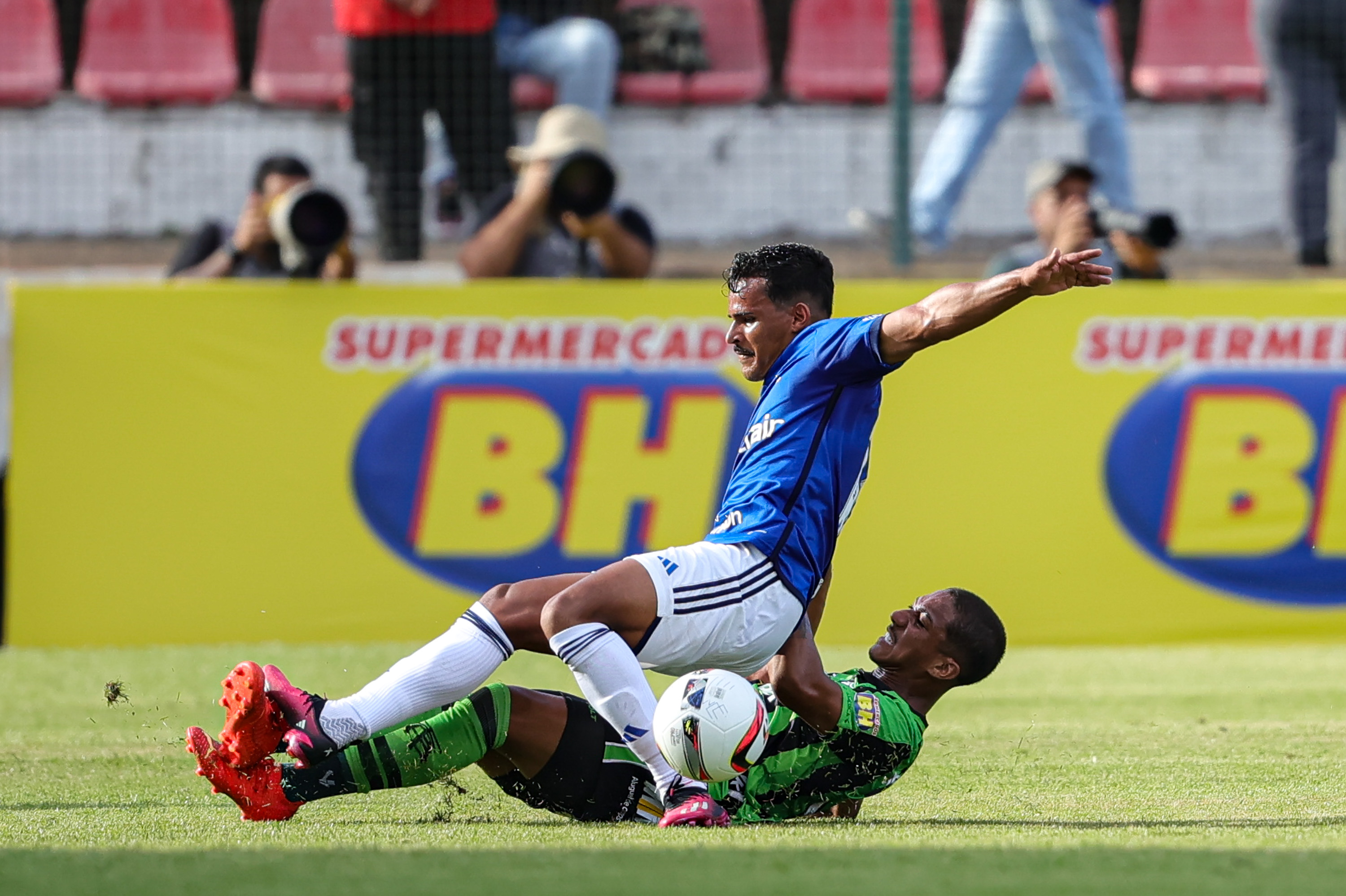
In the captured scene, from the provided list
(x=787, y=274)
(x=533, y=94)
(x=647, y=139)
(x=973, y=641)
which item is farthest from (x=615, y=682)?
(x=647, y=139)

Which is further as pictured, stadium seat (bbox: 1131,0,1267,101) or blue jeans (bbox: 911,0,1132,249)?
stadium seat (bbox: 1131,0,1267,101)

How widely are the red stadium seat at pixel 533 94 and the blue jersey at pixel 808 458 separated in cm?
645

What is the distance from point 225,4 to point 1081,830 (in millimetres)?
9326

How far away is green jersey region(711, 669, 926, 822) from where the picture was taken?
4.80 m

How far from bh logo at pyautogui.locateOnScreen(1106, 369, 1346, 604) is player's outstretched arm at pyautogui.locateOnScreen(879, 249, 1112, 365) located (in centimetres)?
505

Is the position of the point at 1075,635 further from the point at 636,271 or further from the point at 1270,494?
the point at 636,271

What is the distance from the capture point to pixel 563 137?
9180 millimetres

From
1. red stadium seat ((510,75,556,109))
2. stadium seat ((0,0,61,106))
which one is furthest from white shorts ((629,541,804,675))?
stadium seat ((0,0,61,106))

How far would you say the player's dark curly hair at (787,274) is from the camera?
5059 mm

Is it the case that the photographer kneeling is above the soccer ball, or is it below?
above

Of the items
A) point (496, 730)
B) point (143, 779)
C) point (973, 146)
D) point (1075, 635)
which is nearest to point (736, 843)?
Answer: point (496, 730)

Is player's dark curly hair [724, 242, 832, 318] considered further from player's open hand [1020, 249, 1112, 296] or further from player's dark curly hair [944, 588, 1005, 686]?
player's dark curly hair [944, 588, 1005, 686]

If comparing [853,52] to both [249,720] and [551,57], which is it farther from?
[249,720]

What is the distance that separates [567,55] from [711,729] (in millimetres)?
6825
